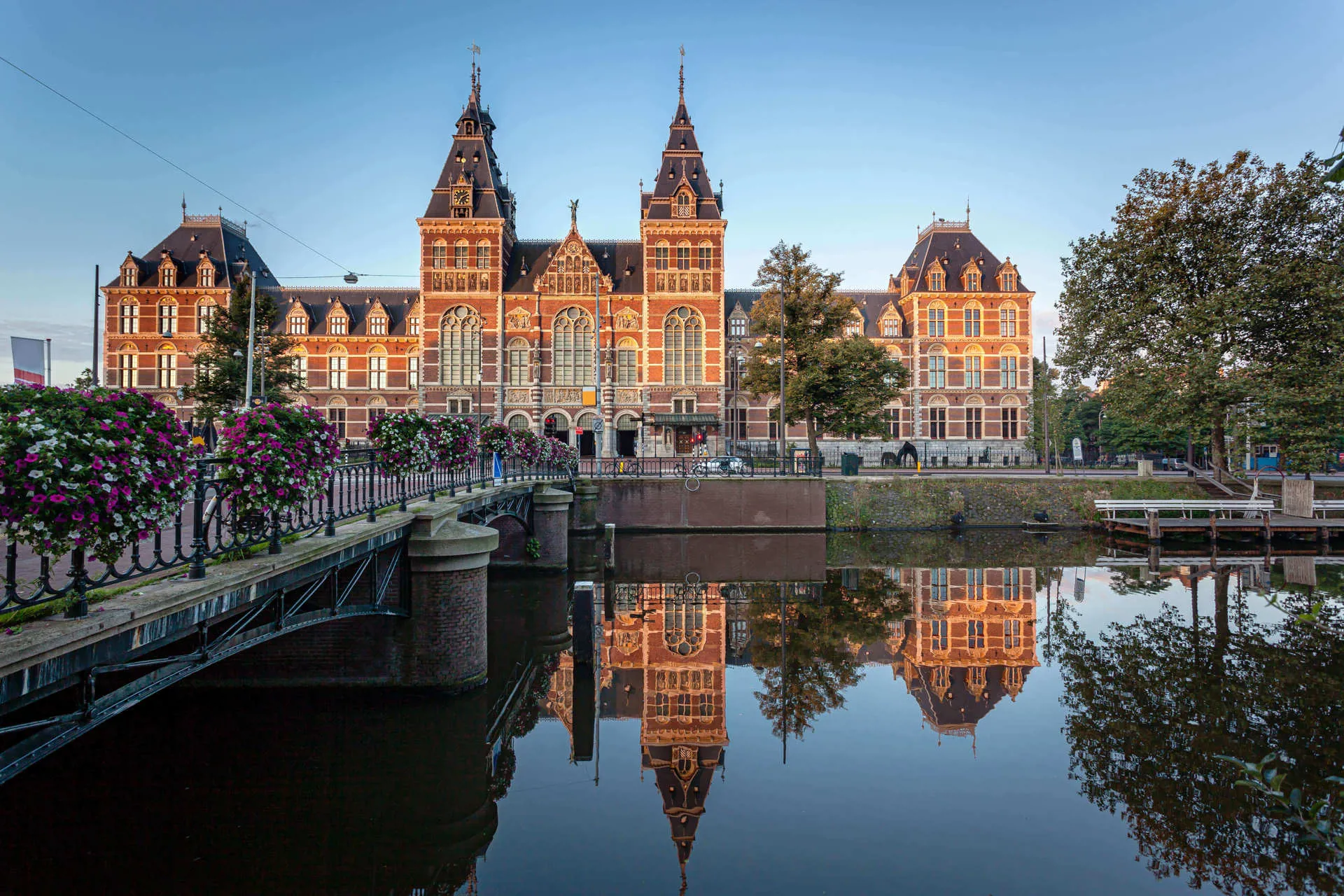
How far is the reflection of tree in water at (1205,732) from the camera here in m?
6.96

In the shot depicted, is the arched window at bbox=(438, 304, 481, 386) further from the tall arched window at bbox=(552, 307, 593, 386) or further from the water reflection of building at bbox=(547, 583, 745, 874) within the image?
the water reflection of building at bbox=(547, 583, 745, 874)

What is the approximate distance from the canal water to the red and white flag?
14.9 feet

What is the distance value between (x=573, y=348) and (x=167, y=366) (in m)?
27.4

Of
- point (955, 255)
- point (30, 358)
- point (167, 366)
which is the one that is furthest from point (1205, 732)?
point (167, 366)

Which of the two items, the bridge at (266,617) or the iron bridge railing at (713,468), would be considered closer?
the bridge at (266,617)

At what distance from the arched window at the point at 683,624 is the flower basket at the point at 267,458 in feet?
27.6

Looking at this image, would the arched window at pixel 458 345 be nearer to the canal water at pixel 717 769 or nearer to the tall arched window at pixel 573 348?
the tall arched window at pixel 573 348

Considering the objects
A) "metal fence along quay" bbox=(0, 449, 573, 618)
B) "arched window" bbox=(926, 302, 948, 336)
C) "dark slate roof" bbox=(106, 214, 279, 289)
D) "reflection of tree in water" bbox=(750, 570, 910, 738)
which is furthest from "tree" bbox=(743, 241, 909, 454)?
"dark slate roof" bbox=(106, 214, 279, 289)

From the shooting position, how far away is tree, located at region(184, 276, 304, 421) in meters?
31.9

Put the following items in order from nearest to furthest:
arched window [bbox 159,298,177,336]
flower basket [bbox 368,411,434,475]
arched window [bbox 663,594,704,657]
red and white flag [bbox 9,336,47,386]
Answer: red and white flag [bbox 9,336,47,386]
flower basket [bbox 368,411,434,475]
arched window [bbox 663,594,704,657]
arched window [bbox 159,298,177,336]

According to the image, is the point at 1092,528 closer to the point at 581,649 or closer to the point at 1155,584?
the point at 1155,584

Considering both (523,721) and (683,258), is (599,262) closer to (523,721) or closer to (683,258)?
(683,258)

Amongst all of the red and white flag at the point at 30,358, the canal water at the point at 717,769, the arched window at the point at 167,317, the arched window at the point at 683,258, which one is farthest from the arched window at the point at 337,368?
the red and white flag at the point at 30,358

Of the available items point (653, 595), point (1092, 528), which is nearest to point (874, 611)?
point (653, 595)
